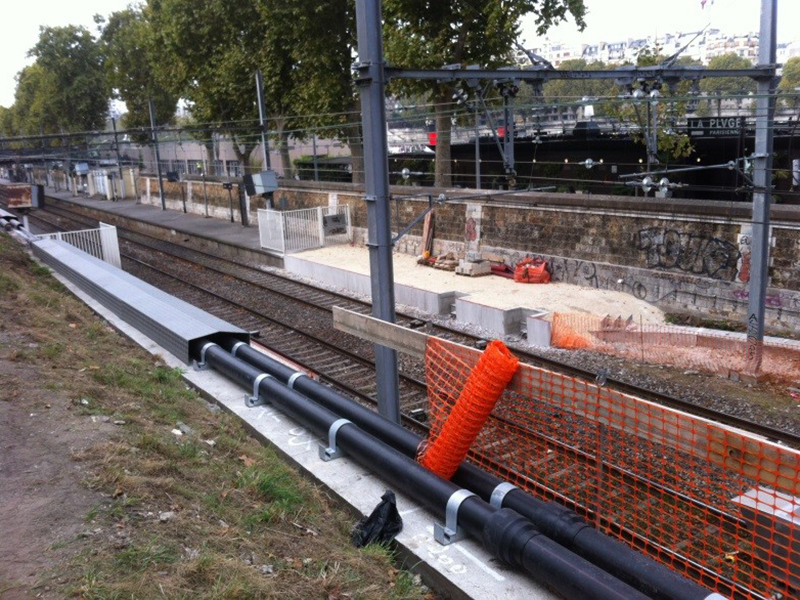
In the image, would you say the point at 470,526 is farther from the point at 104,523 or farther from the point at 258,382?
the point at 258,382

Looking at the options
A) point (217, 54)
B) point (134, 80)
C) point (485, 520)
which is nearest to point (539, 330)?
point (485, 520)

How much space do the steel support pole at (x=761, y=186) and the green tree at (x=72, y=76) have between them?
2381 inches

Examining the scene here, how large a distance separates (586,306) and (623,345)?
7.08 ft

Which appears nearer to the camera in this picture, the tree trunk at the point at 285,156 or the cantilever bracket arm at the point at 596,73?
the cantilever bracket arm at the point at 596,73

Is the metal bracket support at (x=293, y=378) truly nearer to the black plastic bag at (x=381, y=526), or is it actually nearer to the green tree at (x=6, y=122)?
the black plastic bag at (x=381, y=526)

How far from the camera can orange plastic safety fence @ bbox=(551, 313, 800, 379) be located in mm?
10430

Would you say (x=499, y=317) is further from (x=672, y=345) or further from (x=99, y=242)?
(x=99, y=242)

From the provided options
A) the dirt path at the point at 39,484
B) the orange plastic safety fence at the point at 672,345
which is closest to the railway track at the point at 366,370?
the orange plastic safety fence at the point at 672,345

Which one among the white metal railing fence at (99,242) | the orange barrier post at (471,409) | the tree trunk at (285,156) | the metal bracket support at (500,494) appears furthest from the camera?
the tree trunk at (285,156)

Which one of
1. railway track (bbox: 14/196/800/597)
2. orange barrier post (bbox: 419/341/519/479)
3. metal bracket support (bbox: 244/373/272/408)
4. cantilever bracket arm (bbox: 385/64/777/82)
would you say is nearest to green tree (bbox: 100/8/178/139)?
railway track (bbox: 14/196/800/597)

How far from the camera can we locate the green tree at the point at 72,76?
60.5m

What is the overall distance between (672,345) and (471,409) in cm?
812

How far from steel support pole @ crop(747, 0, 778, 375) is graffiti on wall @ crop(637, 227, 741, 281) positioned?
2460 mm

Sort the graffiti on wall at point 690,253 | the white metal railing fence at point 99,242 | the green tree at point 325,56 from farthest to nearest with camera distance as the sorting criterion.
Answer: the green tree at point 325,56 → the white metal railing fence at point 99,242 → the graffiti on wall at point 690,253
